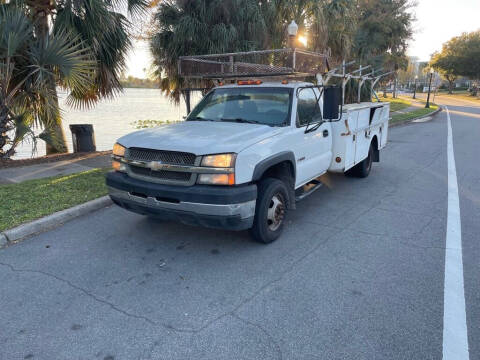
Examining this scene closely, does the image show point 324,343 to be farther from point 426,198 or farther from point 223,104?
point 426,198

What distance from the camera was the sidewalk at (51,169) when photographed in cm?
696

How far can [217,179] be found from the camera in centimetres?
376

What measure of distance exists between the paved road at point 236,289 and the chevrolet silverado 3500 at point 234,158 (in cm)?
51

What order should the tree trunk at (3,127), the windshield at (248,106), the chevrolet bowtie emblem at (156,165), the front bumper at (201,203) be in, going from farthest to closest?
the tree trunk at (3,127) < the windshield at (248,106) < the chevrolet bowtie emblem at (156,165) < the front bumper at (201,203)

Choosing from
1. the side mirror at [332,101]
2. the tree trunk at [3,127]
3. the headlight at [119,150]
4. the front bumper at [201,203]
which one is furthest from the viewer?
the tree trunk at [3,127]

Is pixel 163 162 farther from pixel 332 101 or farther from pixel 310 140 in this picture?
pixel 332 101

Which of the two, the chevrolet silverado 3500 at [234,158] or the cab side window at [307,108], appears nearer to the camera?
the chevrolet silverado 3500 at [234,158]

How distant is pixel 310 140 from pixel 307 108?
47 cm

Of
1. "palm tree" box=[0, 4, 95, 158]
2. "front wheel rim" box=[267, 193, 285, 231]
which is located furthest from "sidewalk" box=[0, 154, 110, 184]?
"front wheel rim" box=[267, 193, 285, 231]

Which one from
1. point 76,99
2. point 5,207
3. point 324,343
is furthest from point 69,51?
point 324,343

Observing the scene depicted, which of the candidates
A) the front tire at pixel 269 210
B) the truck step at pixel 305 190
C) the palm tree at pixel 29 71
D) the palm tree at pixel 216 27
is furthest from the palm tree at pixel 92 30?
the front tire at pixel 269 210

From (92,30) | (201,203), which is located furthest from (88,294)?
(92,30)

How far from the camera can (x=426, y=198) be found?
20.6 feet

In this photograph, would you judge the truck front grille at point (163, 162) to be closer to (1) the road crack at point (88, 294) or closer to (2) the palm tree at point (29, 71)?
(1) the road crack at point (88, 294)
